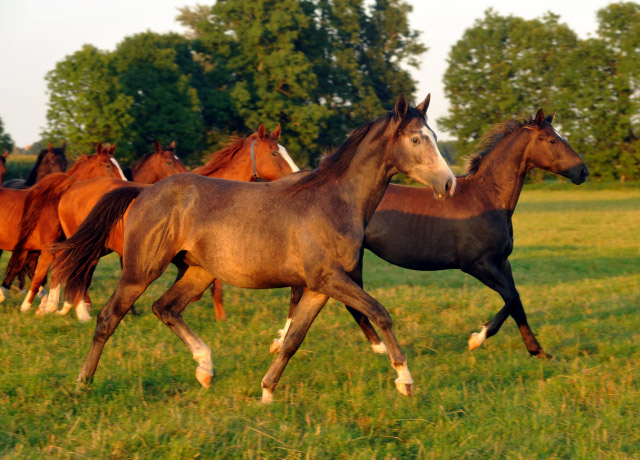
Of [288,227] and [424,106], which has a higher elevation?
[424,106]

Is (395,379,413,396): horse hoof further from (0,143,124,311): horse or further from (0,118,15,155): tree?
(0,118,15,155): tree

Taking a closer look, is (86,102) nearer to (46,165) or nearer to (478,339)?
(46,165)

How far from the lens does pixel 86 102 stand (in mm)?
30297

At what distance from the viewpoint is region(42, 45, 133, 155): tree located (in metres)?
29.3

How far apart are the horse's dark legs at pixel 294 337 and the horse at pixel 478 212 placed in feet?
6.01

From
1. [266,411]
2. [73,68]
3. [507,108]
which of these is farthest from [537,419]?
[507,108]

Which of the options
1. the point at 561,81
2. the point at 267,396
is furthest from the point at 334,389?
the point at 561,81

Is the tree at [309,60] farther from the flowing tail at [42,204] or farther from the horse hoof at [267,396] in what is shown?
the horse hoof at [267,396]

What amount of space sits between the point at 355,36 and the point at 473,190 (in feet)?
145

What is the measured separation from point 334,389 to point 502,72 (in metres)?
54.7

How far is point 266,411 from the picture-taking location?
177 inches

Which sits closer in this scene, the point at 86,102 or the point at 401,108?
the point at 401,108

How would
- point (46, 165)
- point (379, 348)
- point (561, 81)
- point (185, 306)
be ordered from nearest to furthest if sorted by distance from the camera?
point (185, 306)
point (379, 348)
point (46, 165)
point (561, 81)

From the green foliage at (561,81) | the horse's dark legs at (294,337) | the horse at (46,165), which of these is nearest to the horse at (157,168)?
the horse at (46,165)
